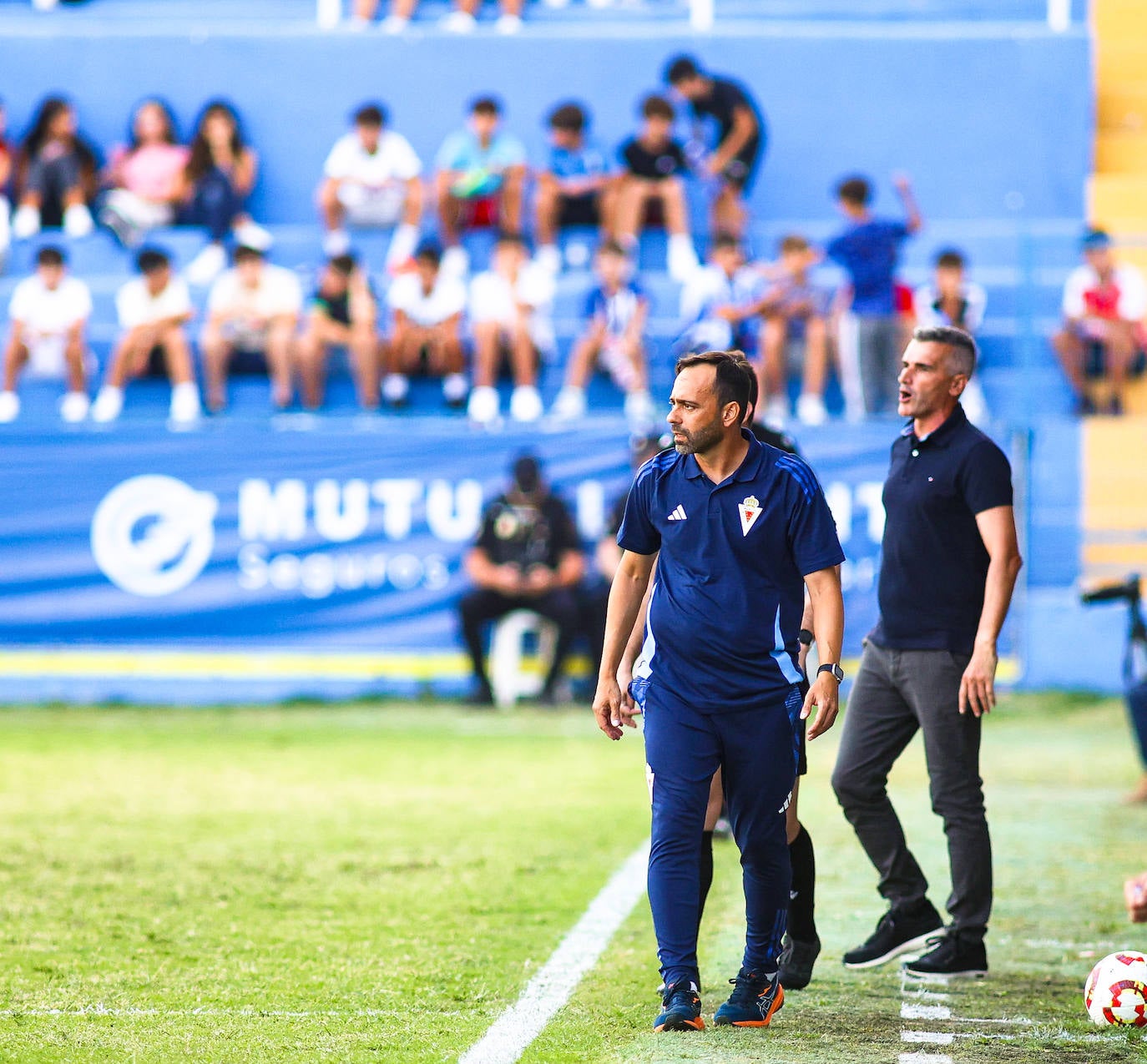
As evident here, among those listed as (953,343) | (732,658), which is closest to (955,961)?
(732,658)

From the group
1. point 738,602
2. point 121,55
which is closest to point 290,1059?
point 738,602

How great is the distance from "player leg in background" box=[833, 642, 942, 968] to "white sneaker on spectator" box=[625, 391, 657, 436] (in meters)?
8.52

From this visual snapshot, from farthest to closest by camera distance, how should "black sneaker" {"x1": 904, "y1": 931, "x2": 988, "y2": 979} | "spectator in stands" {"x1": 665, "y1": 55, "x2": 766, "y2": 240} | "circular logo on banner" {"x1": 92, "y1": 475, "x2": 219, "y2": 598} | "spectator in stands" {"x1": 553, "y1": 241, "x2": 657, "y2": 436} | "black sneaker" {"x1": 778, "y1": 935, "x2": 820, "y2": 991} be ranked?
"spectator in stands" {"x1": 665, "y1": 55, "x2": 766, "y2": 240} < "spectator in stands" {"x1": 553, "y1": 241, "x2": 657, "y2": 436} < "circular logo on banner" {"x1": 92, "y1": 475, "x2": 219, "y2": 598} < "black sneaker" {"x1": 904, "y1": 931, "x2": 988, "y2": 979} < "black sneaker" {"x1": 778, "y1": 935, "x2": 820, "y2": 991}

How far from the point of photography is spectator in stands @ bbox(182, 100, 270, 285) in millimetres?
18344

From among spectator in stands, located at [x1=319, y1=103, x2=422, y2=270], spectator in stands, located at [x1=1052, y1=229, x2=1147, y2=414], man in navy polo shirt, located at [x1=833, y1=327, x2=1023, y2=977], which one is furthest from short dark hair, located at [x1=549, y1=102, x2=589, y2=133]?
man in navy polo shirt, located at [x1=833, y1=327, x2=1023, y2=977]

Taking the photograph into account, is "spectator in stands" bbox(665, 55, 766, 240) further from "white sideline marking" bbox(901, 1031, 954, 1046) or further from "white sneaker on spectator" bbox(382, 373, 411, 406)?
"white sideline marking" bbox(901, 1031, 954, 1046)

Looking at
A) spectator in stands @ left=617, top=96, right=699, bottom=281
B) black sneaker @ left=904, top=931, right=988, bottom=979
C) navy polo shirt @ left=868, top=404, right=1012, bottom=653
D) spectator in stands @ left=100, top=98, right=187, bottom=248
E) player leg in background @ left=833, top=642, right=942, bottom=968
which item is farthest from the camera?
spectator in stands @ left=100, top=98, right=187, bottom=248

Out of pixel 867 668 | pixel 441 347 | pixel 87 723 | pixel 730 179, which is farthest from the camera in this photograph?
pixel 730 179

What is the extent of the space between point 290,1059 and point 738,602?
1758 mm

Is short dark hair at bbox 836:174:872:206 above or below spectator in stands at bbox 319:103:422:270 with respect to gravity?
below

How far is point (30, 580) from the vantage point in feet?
50.0

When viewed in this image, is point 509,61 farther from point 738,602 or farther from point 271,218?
→ point 738,602

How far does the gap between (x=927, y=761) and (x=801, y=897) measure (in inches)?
27.4

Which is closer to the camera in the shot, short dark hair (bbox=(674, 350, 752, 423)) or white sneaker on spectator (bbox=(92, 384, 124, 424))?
short dark hair (bbox=(674, 350, 752, 423))
